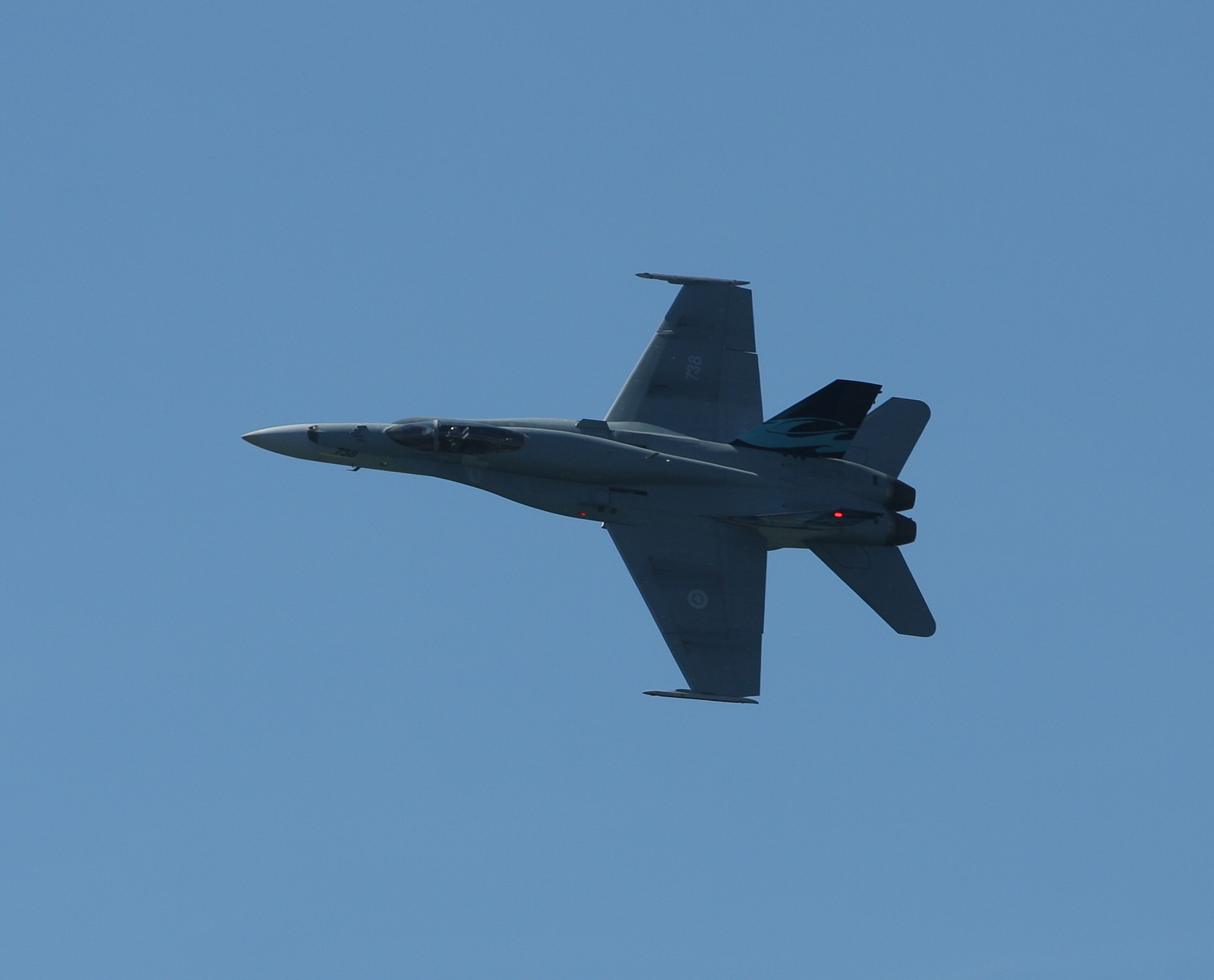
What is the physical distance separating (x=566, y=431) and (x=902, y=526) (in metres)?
7.49

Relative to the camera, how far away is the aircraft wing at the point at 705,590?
38812 mm

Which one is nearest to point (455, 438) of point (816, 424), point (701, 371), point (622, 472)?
point (622, 472)

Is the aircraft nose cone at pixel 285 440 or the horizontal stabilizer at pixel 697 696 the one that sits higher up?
the aircraft nose cone at pixel 285 440

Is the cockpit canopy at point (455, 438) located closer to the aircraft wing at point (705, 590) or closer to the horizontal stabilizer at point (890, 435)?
the aircraft wing at point (705, 590)

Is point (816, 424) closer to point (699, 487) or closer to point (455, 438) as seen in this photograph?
point (699, 487)

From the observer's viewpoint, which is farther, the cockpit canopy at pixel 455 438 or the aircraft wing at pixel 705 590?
the cockpit canopy at pixel 455 438

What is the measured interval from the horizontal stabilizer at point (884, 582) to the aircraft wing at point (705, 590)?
167 centimetres

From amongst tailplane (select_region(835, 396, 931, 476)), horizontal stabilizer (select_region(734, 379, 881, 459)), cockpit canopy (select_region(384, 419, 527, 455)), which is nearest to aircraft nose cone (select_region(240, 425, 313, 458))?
cockpit canopy (select_region(384, 419, 527, 455))

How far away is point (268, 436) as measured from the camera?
40.3 metres

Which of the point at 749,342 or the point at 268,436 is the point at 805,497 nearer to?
the point at 749,342

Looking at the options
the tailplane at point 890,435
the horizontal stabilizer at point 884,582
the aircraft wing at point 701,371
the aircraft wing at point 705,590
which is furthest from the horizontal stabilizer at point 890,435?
the aircraft wing at point 705,590

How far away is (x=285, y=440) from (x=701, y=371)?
9.20 metres

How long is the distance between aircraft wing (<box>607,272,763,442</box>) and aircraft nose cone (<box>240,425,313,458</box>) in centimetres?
658

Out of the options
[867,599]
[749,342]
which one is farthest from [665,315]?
[867,599]
